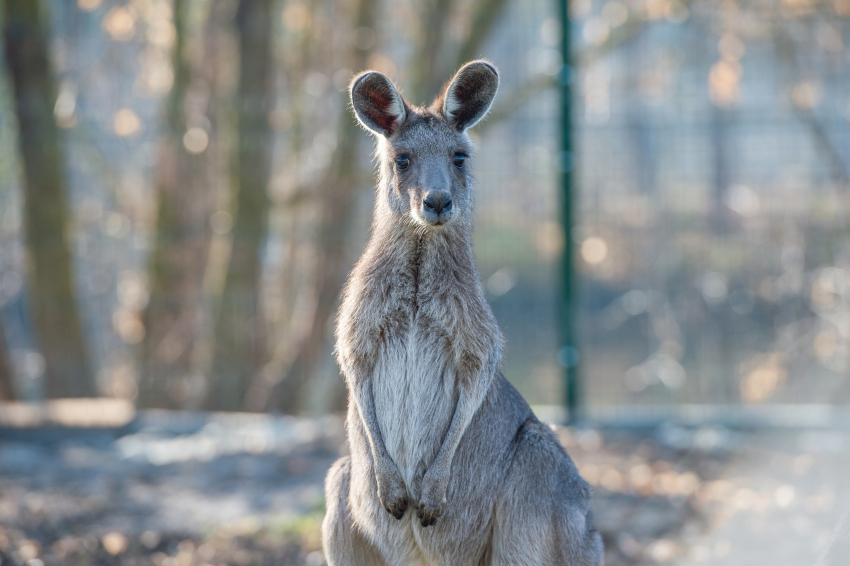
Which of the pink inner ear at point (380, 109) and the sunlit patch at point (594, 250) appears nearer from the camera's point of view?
the pink inner ear at point (380, 109)

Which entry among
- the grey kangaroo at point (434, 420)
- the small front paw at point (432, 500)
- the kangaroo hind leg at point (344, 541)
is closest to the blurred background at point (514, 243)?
the kangaroo hind leg at point (344, 541)

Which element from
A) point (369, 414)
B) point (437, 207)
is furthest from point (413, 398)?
point (437, 207)

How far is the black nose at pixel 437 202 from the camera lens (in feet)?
9.70

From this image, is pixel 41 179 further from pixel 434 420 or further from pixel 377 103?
pixel 434 420

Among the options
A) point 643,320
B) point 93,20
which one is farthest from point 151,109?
point 643,320

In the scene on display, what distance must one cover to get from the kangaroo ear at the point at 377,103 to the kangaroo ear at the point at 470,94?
199 mm

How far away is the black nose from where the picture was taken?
296cm

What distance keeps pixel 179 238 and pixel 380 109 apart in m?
4.81

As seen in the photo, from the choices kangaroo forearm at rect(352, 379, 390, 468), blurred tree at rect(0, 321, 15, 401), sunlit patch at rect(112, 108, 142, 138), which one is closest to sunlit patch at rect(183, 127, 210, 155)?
sunlit patch at rect(112, 108, 142, 138)

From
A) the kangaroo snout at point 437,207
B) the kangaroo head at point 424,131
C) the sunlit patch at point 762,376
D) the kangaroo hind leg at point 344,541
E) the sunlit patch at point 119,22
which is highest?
the sunlit patch at point 119,22

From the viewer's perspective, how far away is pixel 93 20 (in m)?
7.73

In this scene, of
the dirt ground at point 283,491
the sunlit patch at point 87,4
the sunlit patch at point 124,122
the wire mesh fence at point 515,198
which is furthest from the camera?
the sunlit patch at point 124,122

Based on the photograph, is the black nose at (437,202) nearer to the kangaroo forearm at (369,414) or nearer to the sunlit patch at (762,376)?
the kangaroo forearm at (369,414)

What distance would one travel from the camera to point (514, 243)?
7195 mm
